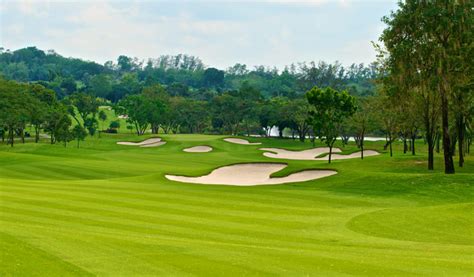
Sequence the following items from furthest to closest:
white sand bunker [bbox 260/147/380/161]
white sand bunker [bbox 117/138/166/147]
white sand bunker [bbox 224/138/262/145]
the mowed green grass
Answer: white sand bunker [bbox 224/138/262/145] < white sand bunker [bbox 117/138/166/147] < white sand bunker [bbox 260/147/380/161] < the mowed green grass

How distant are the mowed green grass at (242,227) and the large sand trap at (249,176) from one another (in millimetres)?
1715

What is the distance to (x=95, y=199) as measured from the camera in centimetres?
3197

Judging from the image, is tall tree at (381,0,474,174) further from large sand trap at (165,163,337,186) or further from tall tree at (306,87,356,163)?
tall tree at (306,87,356,163)

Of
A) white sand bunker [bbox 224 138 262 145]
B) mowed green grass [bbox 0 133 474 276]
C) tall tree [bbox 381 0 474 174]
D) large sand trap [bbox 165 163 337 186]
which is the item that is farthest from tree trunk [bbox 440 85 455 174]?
white sand bunker [bbox 224 138 262 145]

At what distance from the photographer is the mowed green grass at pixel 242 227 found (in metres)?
16.0

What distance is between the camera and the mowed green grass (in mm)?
16031

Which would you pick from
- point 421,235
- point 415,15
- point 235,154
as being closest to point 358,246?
point 421,235

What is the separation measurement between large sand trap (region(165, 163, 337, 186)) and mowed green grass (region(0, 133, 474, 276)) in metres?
1.71

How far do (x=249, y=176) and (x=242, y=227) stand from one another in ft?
80.2

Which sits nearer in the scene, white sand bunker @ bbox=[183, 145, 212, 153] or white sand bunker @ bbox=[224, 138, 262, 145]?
white sand bunker @ bbox=[183, 145, 212, 153]

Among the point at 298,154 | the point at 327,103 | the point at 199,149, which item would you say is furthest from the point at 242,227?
the point at 199,149

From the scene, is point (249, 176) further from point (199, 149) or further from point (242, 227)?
point (199, 149)

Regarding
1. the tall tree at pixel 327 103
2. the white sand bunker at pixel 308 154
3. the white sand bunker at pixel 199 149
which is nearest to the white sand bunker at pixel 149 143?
the white sand bunker at pixel 199 149

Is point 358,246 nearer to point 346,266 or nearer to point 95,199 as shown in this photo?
point 346,266
